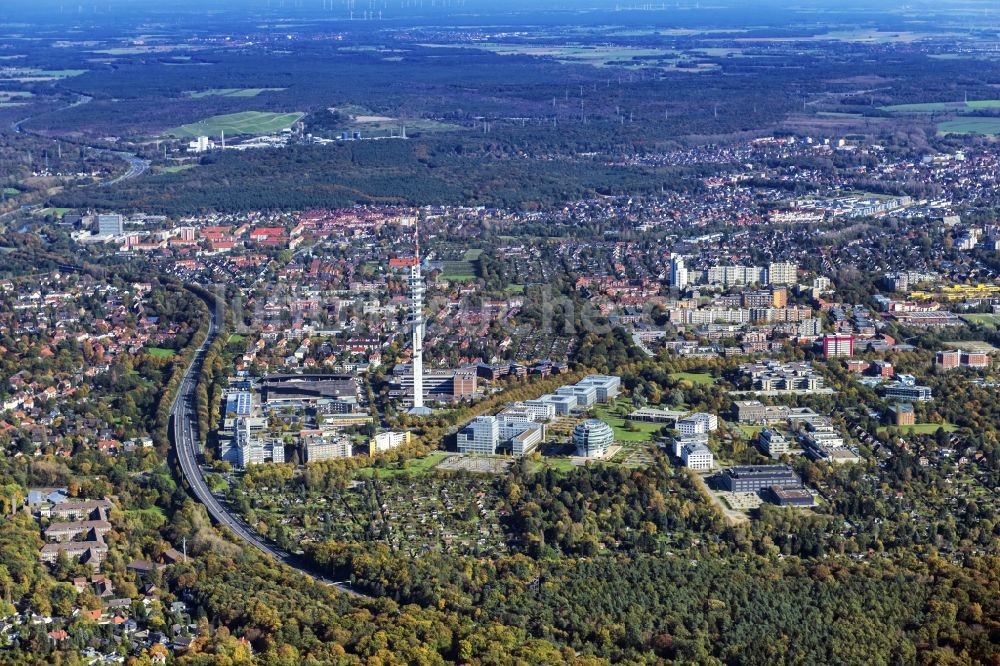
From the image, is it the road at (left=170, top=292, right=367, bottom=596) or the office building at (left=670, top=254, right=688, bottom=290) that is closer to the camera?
the road at (left=170, top=292, right=367, bottom=596)

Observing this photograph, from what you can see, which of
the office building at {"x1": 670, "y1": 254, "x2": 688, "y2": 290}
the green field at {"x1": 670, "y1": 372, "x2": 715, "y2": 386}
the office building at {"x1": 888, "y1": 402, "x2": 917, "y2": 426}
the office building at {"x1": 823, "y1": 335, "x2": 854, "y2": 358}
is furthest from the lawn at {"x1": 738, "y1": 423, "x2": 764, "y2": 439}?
the office building at {"x1": 670, "y1": 254, "x2": 688, "y2": 290}

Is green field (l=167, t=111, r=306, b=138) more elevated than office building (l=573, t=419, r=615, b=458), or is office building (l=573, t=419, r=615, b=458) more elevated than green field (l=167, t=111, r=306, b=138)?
office building (l=573, t=419, r=615, b=458)

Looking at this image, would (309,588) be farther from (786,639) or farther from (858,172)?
(858,172)

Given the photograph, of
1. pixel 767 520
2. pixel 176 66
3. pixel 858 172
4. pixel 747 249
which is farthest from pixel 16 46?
pixel 767 520

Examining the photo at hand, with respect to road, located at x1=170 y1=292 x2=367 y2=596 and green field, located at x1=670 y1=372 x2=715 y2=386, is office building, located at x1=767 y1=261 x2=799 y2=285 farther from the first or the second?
road, located at x1=170 y1=292 x2=367 y2=596

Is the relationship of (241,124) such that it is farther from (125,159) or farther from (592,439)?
(592,439)

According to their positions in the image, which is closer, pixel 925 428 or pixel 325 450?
pixel 325 450

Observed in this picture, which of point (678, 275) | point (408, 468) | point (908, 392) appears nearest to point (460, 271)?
point (678, 275)

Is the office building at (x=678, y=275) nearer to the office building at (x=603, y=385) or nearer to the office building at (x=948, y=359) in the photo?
the office building at (x=948, y=359)
